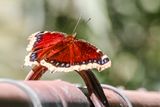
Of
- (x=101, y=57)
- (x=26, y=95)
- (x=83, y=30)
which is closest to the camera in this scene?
(x=26, y=95)

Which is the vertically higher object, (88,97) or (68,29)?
(68,29)

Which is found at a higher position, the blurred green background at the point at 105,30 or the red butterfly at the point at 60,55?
the blurred green background at the point at 105,30

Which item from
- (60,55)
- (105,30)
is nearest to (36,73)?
(60,55)

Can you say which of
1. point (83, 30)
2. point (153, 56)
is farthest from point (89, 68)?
point (153, 56)

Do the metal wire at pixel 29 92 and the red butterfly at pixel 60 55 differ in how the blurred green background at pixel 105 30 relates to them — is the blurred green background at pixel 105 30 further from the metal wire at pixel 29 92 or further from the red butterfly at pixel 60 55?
the metal wire at pixel 29 92

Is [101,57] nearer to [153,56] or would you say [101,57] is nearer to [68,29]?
[68,29]

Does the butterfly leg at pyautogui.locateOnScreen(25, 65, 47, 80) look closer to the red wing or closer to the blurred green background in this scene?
the red wing

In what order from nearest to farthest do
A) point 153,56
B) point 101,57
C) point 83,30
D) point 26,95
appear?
1. point 26,95
2. point 101,57
3. point 83,30
4. point 153,56

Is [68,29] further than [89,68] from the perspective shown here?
Yes

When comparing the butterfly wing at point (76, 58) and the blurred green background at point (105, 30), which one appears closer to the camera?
the butterfly wing at point (76, 58)

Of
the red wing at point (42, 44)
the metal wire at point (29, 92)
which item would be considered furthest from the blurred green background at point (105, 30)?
the metal wire at point (29, 92)
